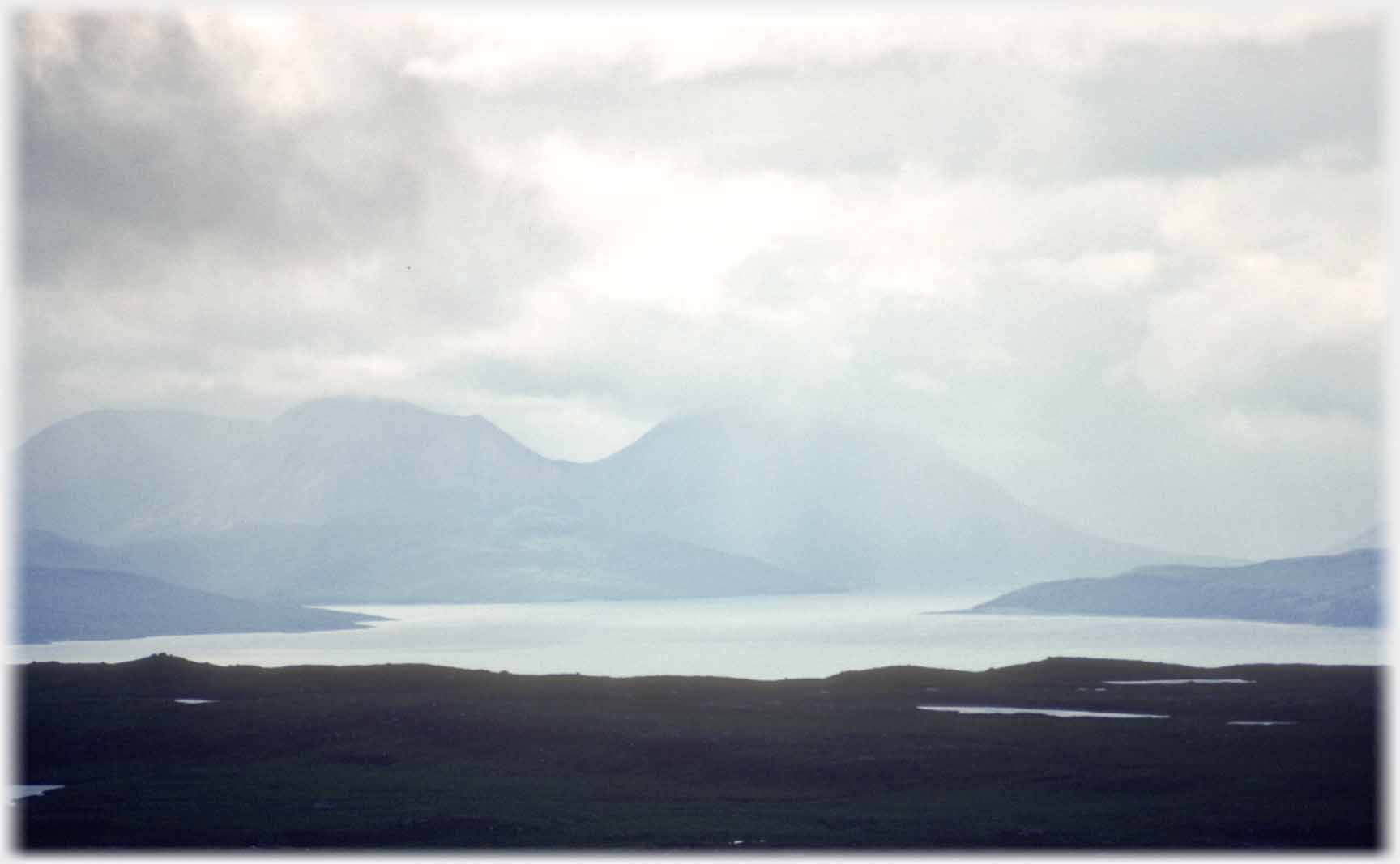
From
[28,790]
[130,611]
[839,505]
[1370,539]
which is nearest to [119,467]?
[130,611]

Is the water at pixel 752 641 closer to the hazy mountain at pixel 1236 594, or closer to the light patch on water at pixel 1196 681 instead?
the hazy mountain at pixel 1236 594

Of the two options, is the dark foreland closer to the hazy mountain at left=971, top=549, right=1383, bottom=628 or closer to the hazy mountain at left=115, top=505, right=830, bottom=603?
the hazy mountain at left=971, top=549, right=1383, bottom=628

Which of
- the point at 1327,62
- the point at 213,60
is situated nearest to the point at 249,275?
the point at 213,60

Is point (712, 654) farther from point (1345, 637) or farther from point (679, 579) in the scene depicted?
point (1345, 637)

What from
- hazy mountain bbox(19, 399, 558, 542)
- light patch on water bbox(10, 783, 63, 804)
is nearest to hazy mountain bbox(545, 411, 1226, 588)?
hazy mountain bbox(19, 399, 558, 542)

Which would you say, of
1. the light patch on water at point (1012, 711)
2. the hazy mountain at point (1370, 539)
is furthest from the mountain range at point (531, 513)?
the hazy mountain at point (1370, 539)

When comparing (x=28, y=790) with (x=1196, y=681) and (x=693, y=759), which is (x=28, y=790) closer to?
(x=693, y=759)
